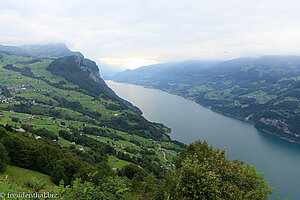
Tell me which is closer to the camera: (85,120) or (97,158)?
(97,158)

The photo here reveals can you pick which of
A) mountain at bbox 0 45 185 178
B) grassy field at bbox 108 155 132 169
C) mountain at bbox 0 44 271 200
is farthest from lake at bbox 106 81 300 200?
grassy field at bbox 108 155 132 169

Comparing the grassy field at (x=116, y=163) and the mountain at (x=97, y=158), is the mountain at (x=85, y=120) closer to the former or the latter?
the mountain at (x=97, y=158)

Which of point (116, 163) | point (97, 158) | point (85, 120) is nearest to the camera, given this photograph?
point (97, 158)

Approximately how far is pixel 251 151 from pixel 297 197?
4865cm

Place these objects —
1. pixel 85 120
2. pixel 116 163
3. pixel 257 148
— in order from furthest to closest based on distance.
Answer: pixel 85 120
pixel 257 148
pixel 116 163

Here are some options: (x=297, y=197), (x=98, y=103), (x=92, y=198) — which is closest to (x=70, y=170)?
(x=92, y=198)

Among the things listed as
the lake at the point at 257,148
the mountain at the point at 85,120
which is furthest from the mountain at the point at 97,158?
the lake at the point at 257,148

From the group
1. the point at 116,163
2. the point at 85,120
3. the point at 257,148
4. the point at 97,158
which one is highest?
the point at 97,158

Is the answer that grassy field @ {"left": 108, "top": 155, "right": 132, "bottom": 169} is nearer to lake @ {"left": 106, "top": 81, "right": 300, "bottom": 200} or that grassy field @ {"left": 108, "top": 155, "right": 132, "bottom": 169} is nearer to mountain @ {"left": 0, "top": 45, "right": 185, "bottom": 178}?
mountain @ {"left": 0, "top": 45, "right": 185, "bottom": 178}

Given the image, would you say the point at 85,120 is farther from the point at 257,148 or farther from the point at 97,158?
the point at 257,148

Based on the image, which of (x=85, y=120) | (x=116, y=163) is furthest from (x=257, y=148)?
(x=85, y=120)

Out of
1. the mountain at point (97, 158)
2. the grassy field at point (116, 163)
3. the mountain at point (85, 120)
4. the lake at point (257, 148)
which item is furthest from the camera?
the mountain at point (85, 120)

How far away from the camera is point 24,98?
15238cm

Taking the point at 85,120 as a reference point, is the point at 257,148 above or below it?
below
